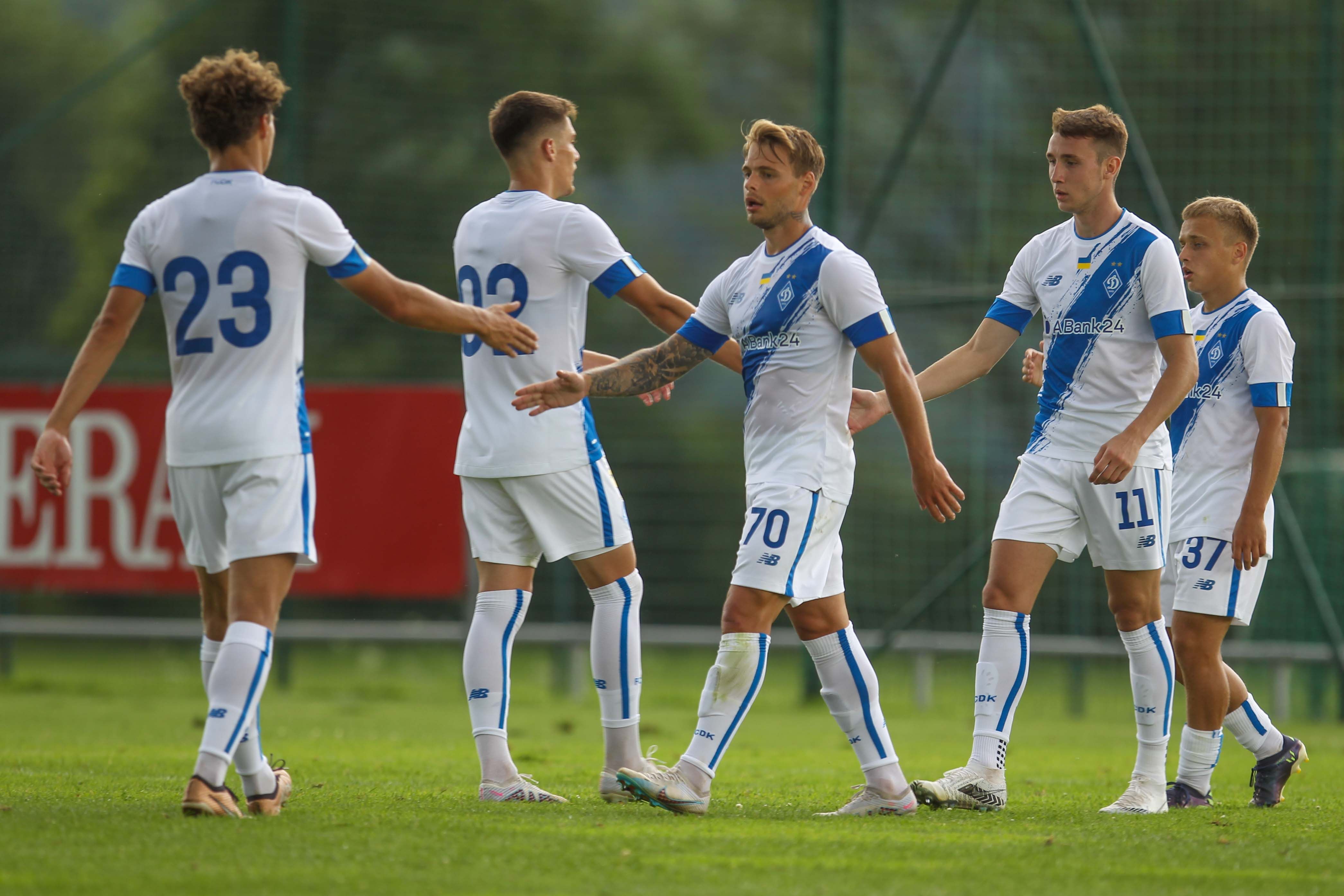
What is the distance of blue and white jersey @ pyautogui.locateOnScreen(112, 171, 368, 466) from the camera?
451cm

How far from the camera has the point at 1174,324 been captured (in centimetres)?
516

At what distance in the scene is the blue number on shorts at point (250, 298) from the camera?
14.8ft

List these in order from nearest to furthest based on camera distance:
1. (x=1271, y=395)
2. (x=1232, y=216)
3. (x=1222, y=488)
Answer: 1. (x=1271, y=395)
2. (x=1222, y=488)
3. (x=1232, y=216)

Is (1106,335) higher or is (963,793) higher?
(1106,335)

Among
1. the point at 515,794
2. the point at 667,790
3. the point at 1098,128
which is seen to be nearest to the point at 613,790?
the point at 515,794

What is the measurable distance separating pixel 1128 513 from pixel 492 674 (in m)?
2.27

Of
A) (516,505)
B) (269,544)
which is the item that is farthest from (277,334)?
(516,505)

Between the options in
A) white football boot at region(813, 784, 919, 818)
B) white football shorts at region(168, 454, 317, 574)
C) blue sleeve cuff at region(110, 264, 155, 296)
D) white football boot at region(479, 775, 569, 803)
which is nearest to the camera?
white football shorts at region(168, 454, 317, 574)

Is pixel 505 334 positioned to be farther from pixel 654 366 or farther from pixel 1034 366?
pixel 1034 366

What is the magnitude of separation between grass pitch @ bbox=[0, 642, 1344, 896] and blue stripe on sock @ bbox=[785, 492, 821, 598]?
732 mm

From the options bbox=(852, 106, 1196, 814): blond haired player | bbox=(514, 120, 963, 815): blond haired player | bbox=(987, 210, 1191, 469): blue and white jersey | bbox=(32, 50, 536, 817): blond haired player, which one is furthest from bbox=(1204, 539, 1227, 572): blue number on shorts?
bbox=(32, 50, 536, 817): blond haired player

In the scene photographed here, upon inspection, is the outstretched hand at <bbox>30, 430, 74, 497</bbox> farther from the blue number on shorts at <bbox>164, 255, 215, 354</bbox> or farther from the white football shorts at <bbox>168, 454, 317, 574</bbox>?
the blue number on shorts at <bbox>164, 255, 215, 354</bbox>

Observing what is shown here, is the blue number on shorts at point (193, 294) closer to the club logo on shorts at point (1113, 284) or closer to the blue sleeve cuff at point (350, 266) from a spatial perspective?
the blue sleeve cuff at point (350, 266)

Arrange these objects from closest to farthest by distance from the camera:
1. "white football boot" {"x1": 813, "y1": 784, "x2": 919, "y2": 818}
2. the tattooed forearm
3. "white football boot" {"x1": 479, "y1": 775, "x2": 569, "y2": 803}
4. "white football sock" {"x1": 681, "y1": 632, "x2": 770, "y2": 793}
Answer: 1. "white football sock" {"x1": 681, "y1": 632, "x2": 770, "y2": 793}
2. "white football boot" {"x1": 813, "y1": 784, "x2": 919, "y2": 818}
3. "white football boot" {"x1": 479, "y1": 775, "x2": 569, "y2": 803}
4. the tattooed forearm
